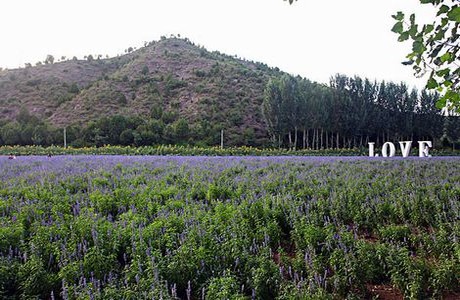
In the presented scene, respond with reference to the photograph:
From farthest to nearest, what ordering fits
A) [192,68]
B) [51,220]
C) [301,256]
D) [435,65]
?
1. [192,68]
2. [51,220]
3. [301,256]
4. [435,65]

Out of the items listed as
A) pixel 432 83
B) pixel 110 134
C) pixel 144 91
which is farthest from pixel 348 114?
pixel 432 83

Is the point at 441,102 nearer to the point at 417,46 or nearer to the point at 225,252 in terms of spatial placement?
the point at 417,46

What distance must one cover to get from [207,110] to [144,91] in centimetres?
1301

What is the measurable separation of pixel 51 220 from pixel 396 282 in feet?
13.6

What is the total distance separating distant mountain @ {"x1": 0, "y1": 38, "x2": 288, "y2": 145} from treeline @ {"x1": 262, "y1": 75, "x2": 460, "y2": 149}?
23.0ft

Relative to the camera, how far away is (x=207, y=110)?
2394 inches

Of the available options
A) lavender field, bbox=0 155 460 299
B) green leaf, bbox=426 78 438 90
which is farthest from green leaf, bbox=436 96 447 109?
lavender field, bbox=0 155 460 299

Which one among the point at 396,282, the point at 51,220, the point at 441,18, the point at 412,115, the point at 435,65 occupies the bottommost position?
the point at 396,282

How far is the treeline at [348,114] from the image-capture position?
4944 cm

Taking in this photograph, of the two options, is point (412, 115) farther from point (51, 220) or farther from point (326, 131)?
point (51, 220)

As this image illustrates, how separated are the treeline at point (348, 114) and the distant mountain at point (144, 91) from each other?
700cm

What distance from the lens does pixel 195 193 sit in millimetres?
7566

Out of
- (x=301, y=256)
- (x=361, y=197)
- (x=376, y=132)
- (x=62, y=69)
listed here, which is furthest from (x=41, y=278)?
(x=62, y=69)

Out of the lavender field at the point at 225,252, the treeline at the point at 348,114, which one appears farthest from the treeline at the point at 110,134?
the lavender field at the point at 225,252
